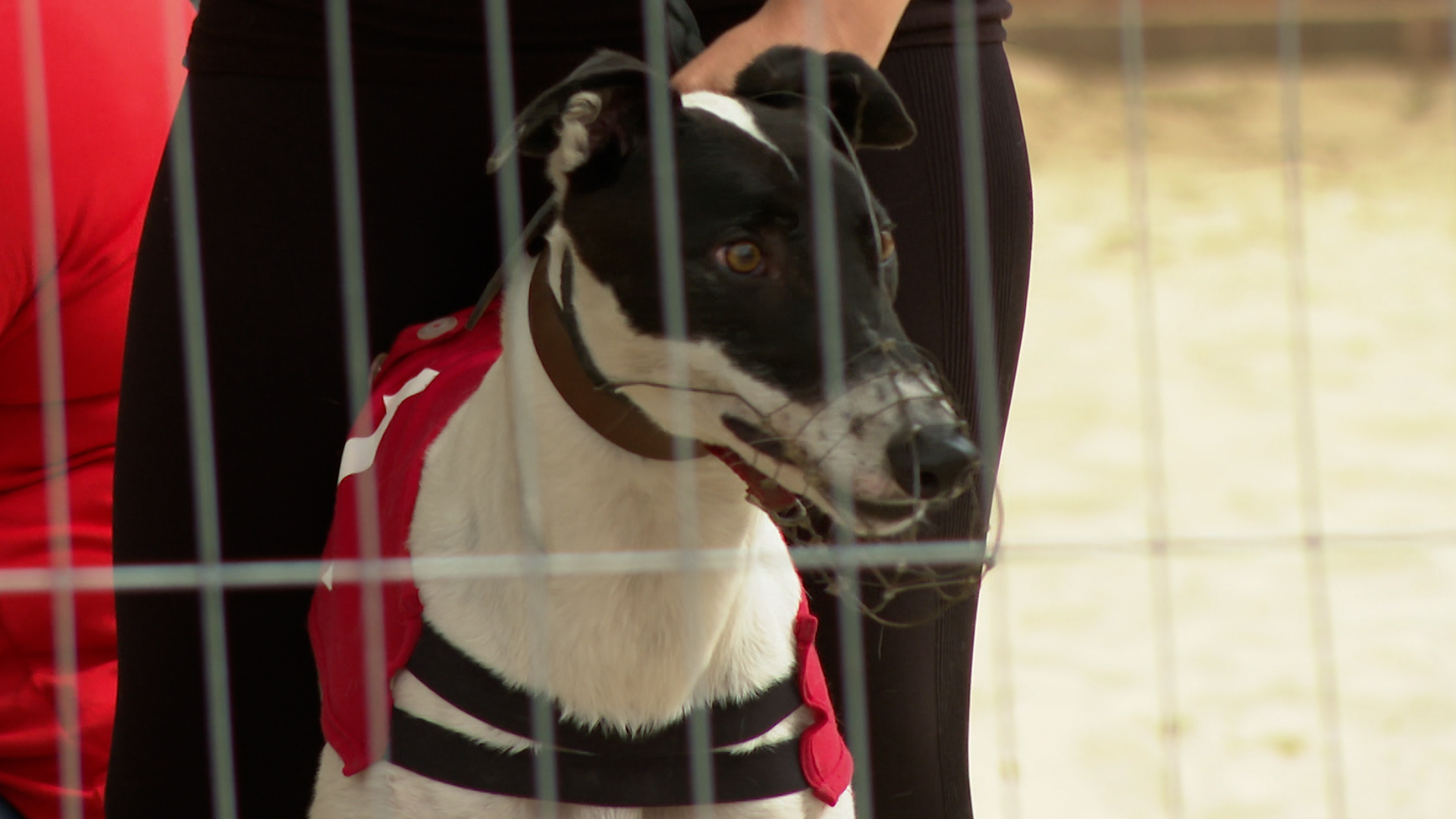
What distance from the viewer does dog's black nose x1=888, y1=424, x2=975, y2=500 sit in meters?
1.37

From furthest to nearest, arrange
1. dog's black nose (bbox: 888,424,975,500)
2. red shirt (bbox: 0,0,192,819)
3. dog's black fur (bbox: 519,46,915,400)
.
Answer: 1. red shirt (bbox: 0,0,192,819)
2. dog's black fur (bbox: 519,46,915,400)
3. dog's black nose (bbox: 888,424,975,500)

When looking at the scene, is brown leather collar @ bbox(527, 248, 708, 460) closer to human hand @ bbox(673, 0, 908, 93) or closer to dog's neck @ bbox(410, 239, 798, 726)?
dog's neck @ bbox(410, 239, 798, 726)

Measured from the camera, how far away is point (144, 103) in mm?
2074

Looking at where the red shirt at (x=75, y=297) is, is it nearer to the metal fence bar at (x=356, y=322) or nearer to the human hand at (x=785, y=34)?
the metal fence bar at (x=356, y=322)

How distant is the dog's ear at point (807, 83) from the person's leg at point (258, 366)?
41 centimetres

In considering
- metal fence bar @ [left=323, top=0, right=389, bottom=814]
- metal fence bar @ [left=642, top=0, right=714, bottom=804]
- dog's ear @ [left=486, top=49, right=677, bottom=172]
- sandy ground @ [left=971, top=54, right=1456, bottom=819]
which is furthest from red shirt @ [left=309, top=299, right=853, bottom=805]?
dog's ear @ [left=486, top=49, right=677, bottom=172]

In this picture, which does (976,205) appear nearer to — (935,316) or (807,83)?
(935,316)

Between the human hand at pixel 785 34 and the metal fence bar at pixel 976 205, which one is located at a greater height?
the human hand at pixel 785 34

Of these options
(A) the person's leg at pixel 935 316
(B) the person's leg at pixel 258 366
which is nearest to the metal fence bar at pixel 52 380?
(B) the person's leg at pixel 258 366

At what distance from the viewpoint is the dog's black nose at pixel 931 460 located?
4.50 feet

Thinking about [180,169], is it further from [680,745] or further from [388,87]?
[680,745]

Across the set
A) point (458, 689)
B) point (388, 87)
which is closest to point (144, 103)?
point (388, 87)

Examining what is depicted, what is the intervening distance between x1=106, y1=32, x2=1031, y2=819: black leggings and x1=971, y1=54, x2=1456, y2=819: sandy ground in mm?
283

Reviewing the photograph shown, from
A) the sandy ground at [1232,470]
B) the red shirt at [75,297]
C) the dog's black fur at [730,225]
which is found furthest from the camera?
the sandy ground at [1232,470]
